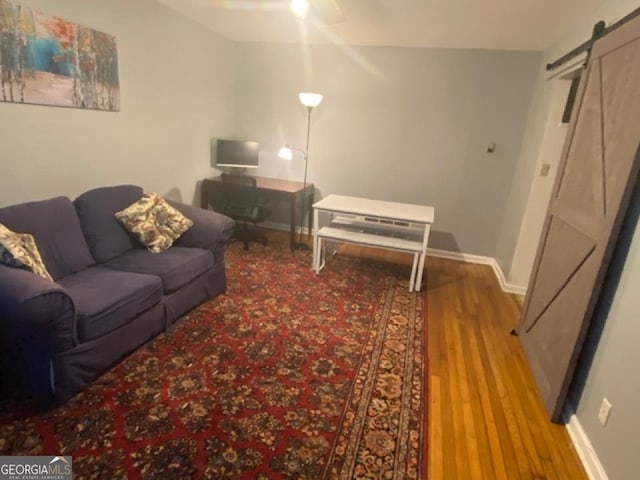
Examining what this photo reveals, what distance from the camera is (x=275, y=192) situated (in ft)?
13.6

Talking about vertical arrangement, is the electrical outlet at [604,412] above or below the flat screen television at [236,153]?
below

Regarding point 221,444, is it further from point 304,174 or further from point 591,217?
point 304,174

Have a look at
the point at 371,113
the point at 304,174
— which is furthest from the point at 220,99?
the point at 371,113

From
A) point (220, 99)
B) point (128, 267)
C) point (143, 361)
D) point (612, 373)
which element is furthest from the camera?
point (220, 99)

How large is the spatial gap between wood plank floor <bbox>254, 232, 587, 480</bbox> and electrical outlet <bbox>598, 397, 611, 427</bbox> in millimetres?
245

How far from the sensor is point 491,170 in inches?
160

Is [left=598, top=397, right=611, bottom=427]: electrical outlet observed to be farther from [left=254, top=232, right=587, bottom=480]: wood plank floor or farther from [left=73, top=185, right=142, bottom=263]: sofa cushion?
[left=73, top=185, right=142, bottom=263]: sofa cushion

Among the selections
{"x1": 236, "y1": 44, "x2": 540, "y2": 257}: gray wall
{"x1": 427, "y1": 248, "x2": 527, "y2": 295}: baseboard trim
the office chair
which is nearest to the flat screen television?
{"x1": 236, "y1": 44, "x2": 540, "y2": 257}: gray wall

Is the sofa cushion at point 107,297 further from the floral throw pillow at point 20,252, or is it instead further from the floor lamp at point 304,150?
the floor lamp at point 304,150

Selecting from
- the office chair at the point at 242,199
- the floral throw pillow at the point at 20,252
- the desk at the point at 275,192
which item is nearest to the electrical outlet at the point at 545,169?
the desk at the point at 275,192

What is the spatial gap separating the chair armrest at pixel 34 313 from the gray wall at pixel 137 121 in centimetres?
108

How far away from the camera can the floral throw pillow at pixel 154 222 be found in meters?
2.71

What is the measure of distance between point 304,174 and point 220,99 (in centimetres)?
138

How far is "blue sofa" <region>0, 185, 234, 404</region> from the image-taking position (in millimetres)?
1680
